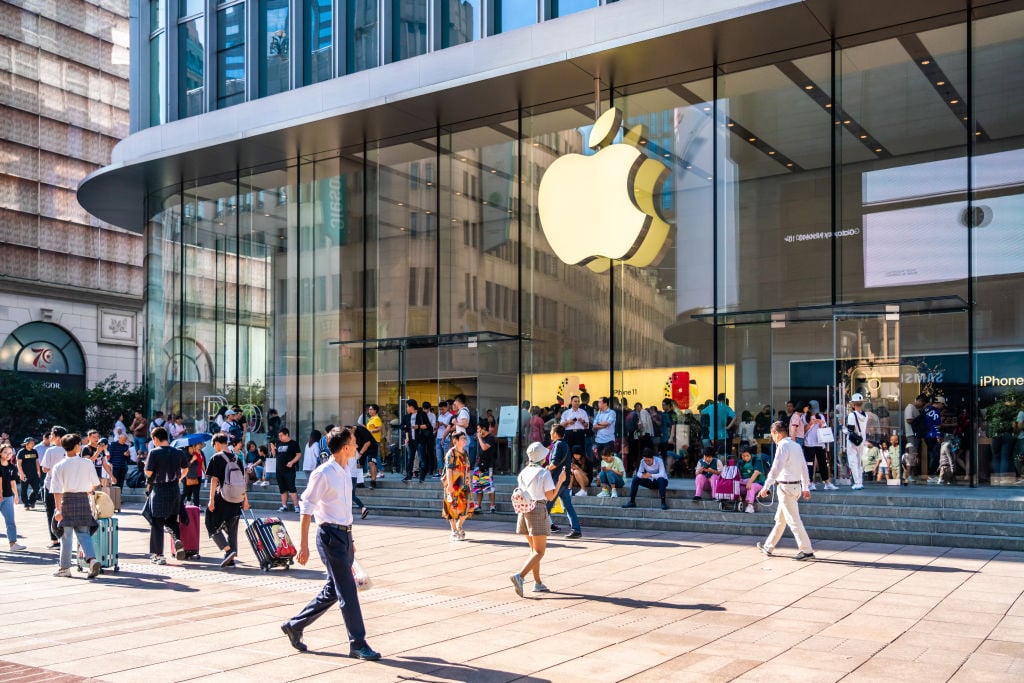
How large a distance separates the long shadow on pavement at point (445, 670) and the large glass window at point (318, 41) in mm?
19660

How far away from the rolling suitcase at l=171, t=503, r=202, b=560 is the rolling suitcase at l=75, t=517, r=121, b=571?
39.5 inches

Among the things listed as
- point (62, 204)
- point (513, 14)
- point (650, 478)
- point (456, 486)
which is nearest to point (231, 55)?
point (513, 14)

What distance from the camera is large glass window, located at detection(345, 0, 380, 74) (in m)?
23.6

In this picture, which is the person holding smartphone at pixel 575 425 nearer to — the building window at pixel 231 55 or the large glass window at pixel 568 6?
the large glass window at pixel 568 6

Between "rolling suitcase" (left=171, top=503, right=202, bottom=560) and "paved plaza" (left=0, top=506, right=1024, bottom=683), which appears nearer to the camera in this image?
"paved plaza" (left=0, top=506, right=1024, bottom=683)

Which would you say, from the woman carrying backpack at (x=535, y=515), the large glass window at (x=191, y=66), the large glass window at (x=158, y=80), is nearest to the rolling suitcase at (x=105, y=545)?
the woman carrying backpack at (x=535, y=515)

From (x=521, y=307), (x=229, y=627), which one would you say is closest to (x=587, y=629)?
(x=229, y=627)

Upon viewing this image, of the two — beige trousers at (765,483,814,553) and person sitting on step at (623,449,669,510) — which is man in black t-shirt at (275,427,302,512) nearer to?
person sitting on step at (623,449,669,510)

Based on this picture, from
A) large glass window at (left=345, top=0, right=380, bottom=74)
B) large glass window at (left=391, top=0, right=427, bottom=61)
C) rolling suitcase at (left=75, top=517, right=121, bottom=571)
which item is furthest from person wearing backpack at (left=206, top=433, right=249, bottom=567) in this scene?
large glass window at (left=345, top=0, right=380, bottom=74)

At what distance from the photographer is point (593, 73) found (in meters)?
20.5

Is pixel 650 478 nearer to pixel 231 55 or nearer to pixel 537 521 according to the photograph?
pixel 537 521

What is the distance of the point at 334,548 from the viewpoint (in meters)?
7.34

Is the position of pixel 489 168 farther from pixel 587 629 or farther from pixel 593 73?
pixel 587 629

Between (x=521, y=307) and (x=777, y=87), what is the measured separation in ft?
24.0
